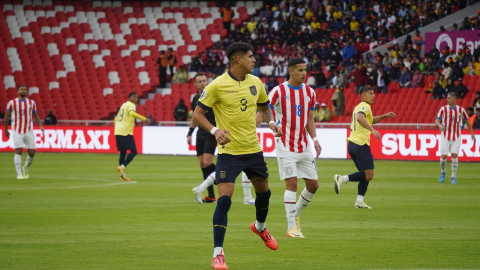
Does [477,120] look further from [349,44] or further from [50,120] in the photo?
[50,120]

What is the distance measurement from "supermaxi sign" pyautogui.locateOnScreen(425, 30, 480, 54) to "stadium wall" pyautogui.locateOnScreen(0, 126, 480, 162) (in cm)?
576

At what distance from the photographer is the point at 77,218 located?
11047 millimetres

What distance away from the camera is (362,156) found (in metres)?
12.8

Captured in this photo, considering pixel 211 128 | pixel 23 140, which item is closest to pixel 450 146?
pixel 23 140

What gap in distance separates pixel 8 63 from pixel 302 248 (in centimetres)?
3333

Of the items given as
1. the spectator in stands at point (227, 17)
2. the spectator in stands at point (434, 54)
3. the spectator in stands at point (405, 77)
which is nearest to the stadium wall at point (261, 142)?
the spectator in stands at point (405, 77)

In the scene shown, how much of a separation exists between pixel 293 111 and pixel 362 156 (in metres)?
3.60

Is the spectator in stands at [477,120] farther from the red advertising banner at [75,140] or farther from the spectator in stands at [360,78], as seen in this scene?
the red advertising banner at [75,140]

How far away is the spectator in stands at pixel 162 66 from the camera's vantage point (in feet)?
118

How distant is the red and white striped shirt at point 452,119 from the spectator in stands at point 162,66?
65.3 ft

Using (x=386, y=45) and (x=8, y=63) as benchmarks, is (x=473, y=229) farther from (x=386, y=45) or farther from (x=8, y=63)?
(x=8, y=63)

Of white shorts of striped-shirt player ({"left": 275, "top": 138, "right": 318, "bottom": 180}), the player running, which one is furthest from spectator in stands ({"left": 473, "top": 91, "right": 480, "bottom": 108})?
white shorts of striped-shirt player ({"left": 275, "top": 138, "right": 318, "bottom": 180})

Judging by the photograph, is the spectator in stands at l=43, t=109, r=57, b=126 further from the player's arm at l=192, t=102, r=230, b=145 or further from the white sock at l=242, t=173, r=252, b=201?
the player's arm at l=192, t=102, r=230, b=145

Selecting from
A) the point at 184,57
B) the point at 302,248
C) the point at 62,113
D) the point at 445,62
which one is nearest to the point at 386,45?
the point at 445,62
